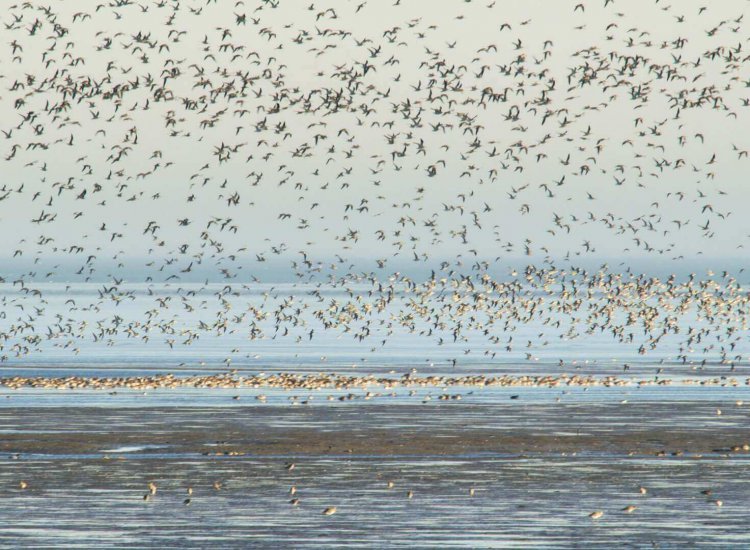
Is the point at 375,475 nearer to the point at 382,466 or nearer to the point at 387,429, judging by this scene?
the point at 382,466

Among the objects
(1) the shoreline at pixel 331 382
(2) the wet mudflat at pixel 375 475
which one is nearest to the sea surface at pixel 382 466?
(2) the wet mudflat at pixel 375 475

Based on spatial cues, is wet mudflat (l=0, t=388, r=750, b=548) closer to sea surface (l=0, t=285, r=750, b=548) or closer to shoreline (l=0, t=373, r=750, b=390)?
sea surface (l=0, t=285, r=750, b=548)

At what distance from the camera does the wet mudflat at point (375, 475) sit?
2403 centimetres

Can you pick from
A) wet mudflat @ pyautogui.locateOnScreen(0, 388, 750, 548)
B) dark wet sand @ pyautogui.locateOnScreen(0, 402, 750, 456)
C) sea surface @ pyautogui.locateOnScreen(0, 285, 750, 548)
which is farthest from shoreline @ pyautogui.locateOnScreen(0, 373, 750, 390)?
dark wet sand @ pyautogui.locateOnScreen(0, 402, 750, 456)

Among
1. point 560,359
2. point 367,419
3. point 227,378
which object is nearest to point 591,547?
point 367,419

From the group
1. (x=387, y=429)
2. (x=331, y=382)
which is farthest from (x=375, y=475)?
(x=331, y=382)

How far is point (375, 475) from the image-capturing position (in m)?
30.5

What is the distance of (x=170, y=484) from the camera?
29031 millimetres

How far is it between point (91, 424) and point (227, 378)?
59.6 feet

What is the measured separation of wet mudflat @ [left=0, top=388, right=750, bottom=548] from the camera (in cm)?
2403

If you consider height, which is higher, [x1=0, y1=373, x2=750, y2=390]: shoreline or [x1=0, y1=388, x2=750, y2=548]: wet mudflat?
[x1=0, y1=373, x2=750, y2=390]: shoreline

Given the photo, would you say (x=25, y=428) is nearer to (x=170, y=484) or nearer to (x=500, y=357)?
(x=170, y=484)

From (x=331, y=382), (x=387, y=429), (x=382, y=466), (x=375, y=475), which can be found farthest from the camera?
(x=331, y=382)

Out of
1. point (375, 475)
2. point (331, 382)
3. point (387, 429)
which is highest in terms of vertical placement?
point (331, 382)
